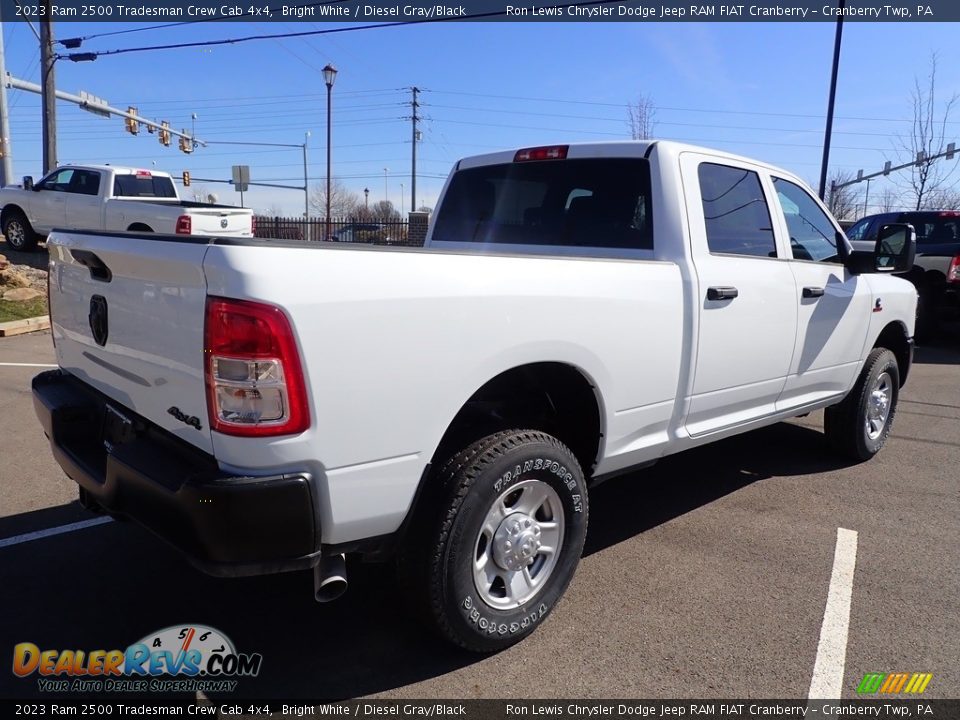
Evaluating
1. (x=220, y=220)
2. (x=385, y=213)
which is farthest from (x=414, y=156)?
(x=220, y=220)

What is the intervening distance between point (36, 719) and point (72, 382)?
136cm

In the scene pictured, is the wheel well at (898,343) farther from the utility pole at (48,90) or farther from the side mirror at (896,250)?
the utility pole at (48,90)

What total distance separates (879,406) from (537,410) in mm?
3487

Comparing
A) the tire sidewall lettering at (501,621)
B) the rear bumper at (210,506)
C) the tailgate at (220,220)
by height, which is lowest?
the tire sidewall lettering at (501,621)

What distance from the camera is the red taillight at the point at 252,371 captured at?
2047 millimetres

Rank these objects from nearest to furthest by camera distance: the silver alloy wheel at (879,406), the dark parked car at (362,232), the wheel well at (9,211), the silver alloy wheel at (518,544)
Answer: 1. the silver alloy wheel at (518,544)
2. the silver alloy wheel at (879,406)
3. the wheel well at (9,211)
4. the dark parked car at (362,232)

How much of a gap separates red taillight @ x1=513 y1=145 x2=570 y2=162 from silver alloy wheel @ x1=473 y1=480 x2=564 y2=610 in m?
2.02

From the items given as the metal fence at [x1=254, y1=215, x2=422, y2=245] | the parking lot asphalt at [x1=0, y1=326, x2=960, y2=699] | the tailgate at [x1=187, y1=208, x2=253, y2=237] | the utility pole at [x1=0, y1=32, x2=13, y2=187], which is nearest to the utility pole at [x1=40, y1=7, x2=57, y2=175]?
the utility pole at [x1=0, y1=32, x2=13, y2=187]

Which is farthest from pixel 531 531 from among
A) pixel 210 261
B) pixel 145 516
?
pixel 210 261

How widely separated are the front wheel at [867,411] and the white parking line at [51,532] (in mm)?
4762

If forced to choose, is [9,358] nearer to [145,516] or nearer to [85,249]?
[85,249]

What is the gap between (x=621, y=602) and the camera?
323 cm

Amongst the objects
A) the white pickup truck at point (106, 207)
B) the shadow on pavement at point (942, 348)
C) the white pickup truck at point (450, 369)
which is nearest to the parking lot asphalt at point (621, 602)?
the white pickup truck at point (450, 369)

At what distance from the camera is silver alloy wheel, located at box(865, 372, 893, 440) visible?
5.28 metres
